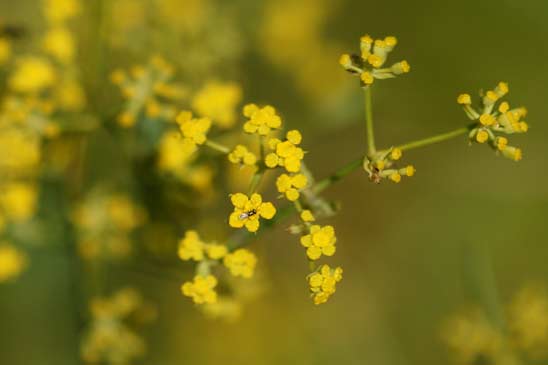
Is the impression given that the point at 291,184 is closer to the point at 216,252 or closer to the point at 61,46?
the point at 216,252

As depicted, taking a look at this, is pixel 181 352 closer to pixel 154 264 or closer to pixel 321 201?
pixel 154 264

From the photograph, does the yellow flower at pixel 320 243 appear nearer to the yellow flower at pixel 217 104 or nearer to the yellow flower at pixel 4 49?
the yellow flower at pixel 217 104

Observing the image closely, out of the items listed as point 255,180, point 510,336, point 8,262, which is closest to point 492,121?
point 255,180

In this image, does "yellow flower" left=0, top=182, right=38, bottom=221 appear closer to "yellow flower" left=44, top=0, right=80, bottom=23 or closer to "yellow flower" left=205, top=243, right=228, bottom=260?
"yellow flower" left=44, top=0, right=80, bottom=23

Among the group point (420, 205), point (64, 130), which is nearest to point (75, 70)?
point (64, 130)

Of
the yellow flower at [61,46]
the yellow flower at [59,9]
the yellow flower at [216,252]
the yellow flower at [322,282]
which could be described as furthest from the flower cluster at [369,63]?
the yellow flower at [59,9]
